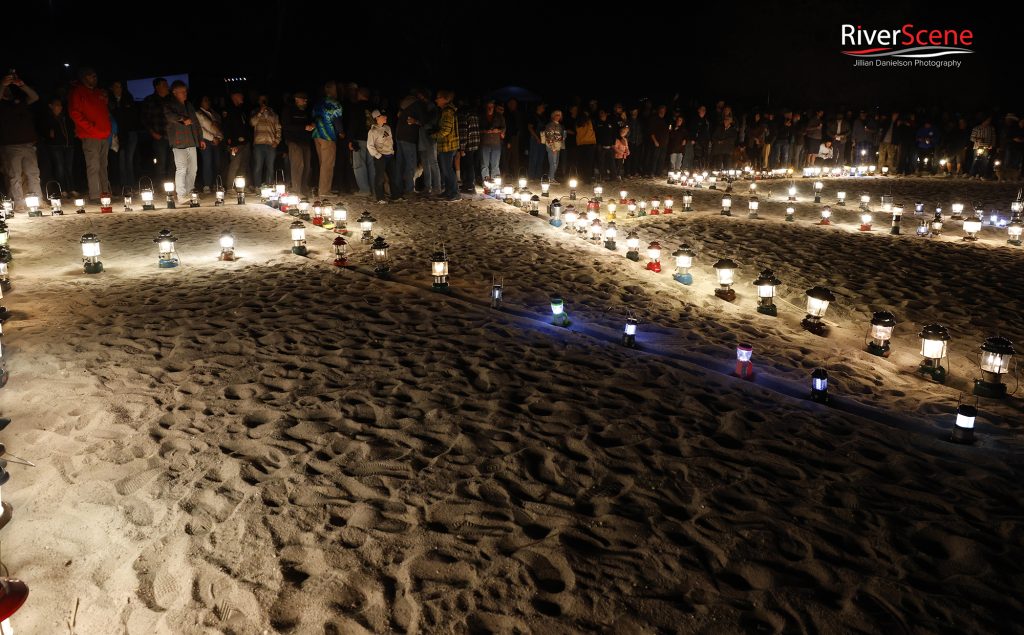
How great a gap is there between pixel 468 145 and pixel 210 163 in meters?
5.52

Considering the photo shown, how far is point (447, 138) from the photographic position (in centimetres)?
1371

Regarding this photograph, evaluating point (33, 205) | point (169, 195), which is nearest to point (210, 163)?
point (169, 195)

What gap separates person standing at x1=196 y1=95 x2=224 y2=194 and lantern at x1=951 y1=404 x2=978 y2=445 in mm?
13092

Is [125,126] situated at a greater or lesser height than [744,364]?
greater

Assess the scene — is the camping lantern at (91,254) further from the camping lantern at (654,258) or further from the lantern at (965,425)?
the lantern at (965,425)

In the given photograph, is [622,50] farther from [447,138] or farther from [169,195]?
[169,195]

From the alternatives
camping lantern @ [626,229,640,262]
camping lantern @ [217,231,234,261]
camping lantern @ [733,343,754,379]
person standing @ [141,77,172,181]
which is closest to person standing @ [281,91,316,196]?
person standing @ [141,77,172,181]

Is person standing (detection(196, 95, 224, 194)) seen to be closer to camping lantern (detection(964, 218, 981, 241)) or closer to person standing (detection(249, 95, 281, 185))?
person standing (detection(249, 95, 281, 185))

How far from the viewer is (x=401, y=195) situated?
14.3 m

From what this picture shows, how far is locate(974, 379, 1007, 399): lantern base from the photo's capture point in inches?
239

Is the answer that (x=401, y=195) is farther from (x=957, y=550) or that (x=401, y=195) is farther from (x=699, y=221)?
(x=957, y=550)

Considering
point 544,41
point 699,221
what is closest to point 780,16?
point 544,41

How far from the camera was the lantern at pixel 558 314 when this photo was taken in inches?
279

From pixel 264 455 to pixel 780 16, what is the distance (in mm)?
36550
